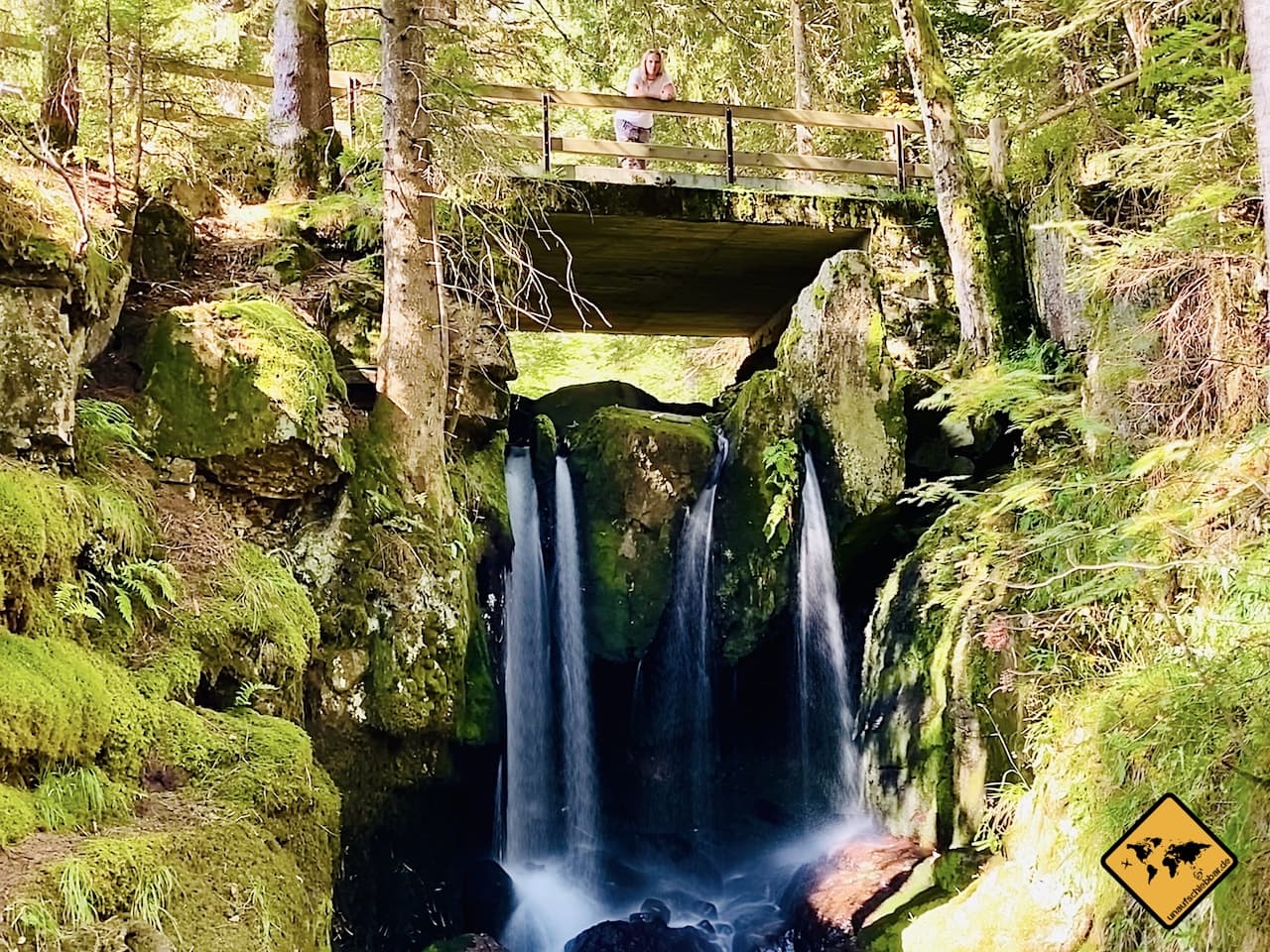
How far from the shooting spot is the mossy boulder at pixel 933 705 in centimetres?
690

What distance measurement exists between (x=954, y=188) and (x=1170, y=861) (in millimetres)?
7935

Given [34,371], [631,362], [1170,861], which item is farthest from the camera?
[631,362]

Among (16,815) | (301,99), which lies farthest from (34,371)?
(301,99)

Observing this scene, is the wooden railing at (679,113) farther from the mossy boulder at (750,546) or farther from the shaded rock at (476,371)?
the mossy boulder at (750,546)

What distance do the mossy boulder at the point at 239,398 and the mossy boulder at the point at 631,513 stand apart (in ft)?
10.7

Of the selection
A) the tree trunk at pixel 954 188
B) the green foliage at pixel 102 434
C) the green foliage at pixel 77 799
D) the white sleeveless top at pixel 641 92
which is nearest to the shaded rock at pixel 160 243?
the green foliage at pixel 102 434

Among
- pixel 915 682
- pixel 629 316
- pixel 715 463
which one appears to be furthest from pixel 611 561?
pixel 629 316

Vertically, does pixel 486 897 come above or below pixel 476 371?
below

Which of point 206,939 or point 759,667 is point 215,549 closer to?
point 206,939

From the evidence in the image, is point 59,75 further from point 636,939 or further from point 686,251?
point 636,939

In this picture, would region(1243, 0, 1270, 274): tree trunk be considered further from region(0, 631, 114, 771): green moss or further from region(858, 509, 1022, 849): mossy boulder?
region(0, 631, 114, 771): green moss

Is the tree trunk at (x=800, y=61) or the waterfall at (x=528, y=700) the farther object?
the tree trunk at (x=800, y=61)

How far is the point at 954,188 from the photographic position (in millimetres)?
9227

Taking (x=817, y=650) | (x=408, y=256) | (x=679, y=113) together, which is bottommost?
(x=817, y=650)
